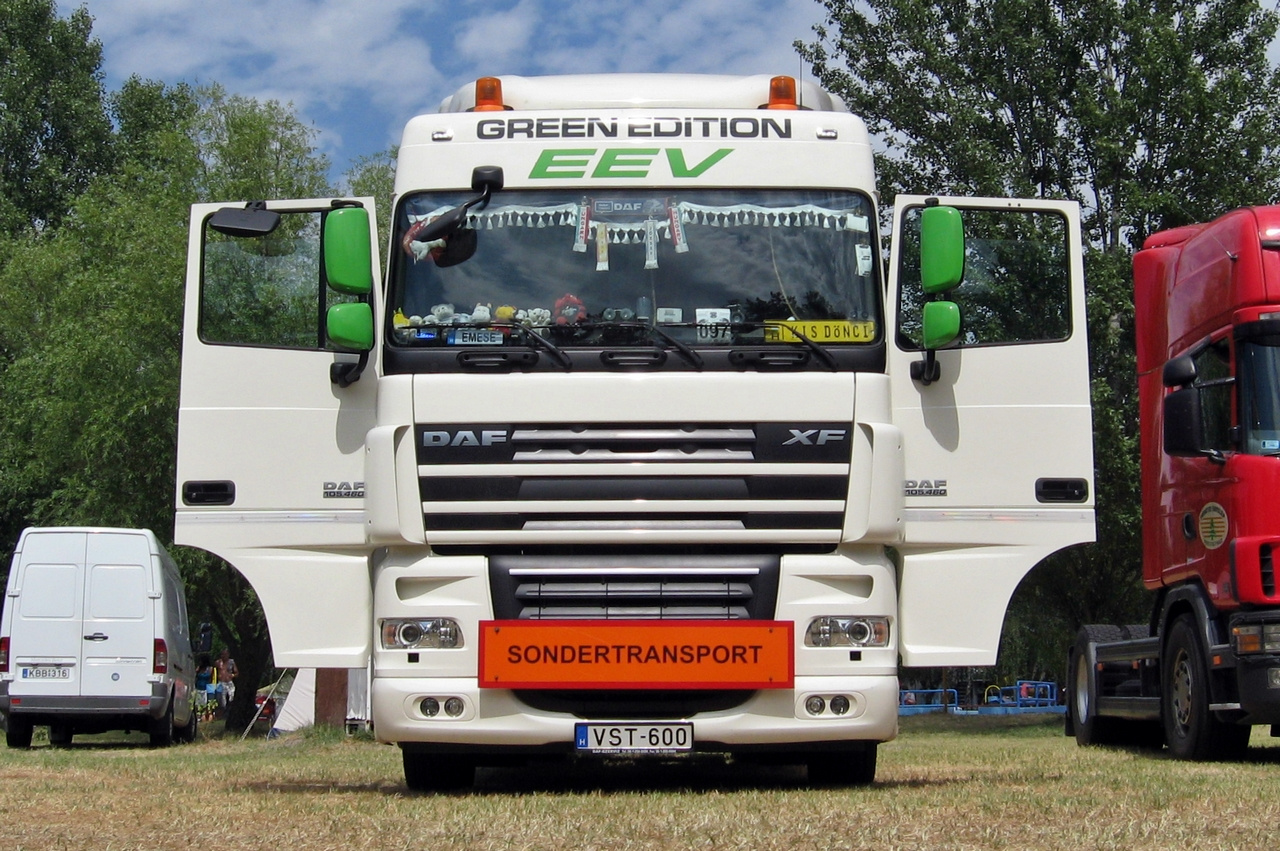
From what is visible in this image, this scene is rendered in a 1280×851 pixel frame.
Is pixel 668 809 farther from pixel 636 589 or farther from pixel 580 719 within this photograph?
pixel 636 589

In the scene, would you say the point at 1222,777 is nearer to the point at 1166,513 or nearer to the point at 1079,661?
the point at 1166,513

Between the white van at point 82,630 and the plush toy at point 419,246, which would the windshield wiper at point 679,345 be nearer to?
the plush toy at point 419,246

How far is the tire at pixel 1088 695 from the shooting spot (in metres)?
15.8

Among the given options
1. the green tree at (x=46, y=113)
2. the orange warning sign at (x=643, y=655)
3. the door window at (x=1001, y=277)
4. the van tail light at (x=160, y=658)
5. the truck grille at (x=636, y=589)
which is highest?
the green tree at (x=46, y=113)

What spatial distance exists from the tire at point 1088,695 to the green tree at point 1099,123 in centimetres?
1063

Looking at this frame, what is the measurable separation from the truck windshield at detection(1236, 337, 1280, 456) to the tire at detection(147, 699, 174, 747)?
567 inches

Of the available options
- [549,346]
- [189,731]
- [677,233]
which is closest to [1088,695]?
[677,233]

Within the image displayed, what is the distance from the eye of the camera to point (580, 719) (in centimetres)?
871

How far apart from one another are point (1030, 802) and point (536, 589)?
8.61 ft

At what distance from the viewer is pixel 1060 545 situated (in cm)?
923

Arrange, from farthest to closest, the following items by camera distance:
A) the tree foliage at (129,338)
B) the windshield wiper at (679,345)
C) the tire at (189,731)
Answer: the tree foliage at (129,338) → the tire at (189,731) → the windshield wiper at (679,345)

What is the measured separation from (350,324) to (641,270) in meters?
1.53

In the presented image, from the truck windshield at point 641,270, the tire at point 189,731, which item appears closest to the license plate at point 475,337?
the truck windshield at point 641,270

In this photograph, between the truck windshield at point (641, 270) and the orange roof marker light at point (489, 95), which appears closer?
the truck windshield at point (641, 270)
